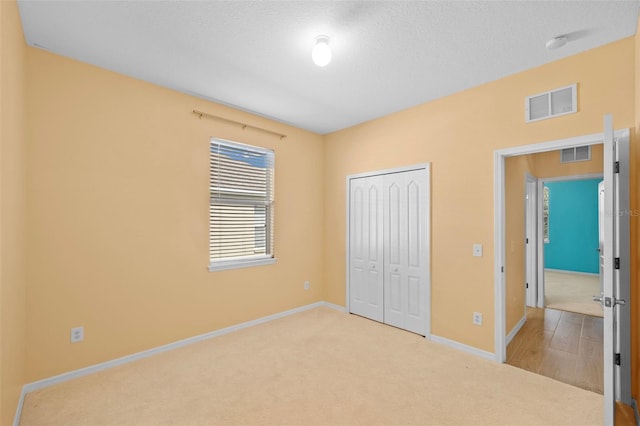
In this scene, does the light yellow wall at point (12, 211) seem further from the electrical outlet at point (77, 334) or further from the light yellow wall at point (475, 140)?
the light yellow wall at point (475, 140)

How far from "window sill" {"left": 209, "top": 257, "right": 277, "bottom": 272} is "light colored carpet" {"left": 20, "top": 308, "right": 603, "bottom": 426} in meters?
0.84

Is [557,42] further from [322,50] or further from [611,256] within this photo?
[322,50]

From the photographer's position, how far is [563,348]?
10.2 feet

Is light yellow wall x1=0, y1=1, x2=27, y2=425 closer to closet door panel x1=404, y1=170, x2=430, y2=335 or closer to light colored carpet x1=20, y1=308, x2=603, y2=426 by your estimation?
light colored carpet x1=20, y1=308, x2=603, y2=426

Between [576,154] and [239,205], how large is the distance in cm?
489

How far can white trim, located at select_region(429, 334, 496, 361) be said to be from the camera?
2.89m

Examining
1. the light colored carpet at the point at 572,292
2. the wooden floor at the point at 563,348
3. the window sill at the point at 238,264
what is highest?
the window sill at the point at 238,264

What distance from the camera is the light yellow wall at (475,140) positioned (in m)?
2.33

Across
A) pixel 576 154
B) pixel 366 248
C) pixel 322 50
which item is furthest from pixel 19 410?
pixel 576 154

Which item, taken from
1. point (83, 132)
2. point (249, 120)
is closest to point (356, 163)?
point (249, 120)

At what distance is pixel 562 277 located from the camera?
7.02 m

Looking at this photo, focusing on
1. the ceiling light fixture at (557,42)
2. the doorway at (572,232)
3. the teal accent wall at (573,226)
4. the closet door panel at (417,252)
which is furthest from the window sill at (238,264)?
the teal accent wall at (573,226)

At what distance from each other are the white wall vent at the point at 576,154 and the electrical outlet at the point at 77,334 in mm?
6261

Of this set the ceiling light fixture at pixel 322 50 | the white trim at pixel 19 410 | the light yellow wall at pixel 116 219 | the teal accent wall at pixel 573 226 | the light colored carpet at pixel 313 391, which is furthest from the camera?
the teal accent wall at pixel 573 226
